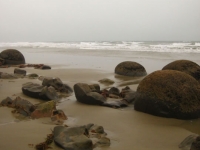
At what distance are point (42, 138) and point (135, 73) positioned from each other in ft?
21.9

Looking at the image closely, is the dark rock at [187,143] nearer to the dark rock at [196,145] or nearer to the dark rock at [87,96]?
the dark rock at [196,145]

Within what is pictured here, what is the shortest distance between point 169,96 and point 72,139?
89.4 inches

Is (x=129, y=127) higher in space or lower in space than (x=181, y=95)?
lower

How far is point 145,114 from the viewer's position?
4.51 metres

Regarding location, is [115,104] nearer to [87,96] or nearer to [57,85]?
[87,96]

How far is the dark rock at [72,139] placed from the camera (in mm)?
2732

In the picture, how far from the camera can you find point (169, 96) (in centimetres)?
438

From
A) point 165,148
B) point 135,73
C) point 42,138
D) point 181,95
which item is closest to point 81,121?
point 42,138

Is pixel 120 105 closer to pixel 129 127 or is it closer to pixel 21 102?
pixel 129 127

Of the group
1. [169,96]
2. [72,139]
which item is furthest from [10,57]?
[72,139]

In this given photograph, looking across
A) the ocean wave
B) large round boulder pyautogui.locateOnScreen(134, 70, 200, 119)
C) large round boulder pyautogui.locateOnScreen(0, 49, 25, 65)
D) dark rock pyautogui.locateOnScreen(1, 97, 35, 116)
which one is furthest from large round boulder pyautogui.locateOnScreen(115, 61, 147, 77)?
the ocean wave

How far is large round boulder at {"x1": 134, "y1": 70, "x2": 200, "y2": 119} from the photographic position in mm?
4312

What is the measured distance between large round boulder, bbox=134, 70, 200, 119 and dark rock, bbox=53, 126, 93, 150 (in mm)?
1833

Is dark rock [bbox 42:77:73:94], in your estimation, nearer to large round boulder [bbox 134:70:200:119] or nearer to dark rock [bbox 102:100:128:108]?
dark rock [bbox 102:100:128:108]
